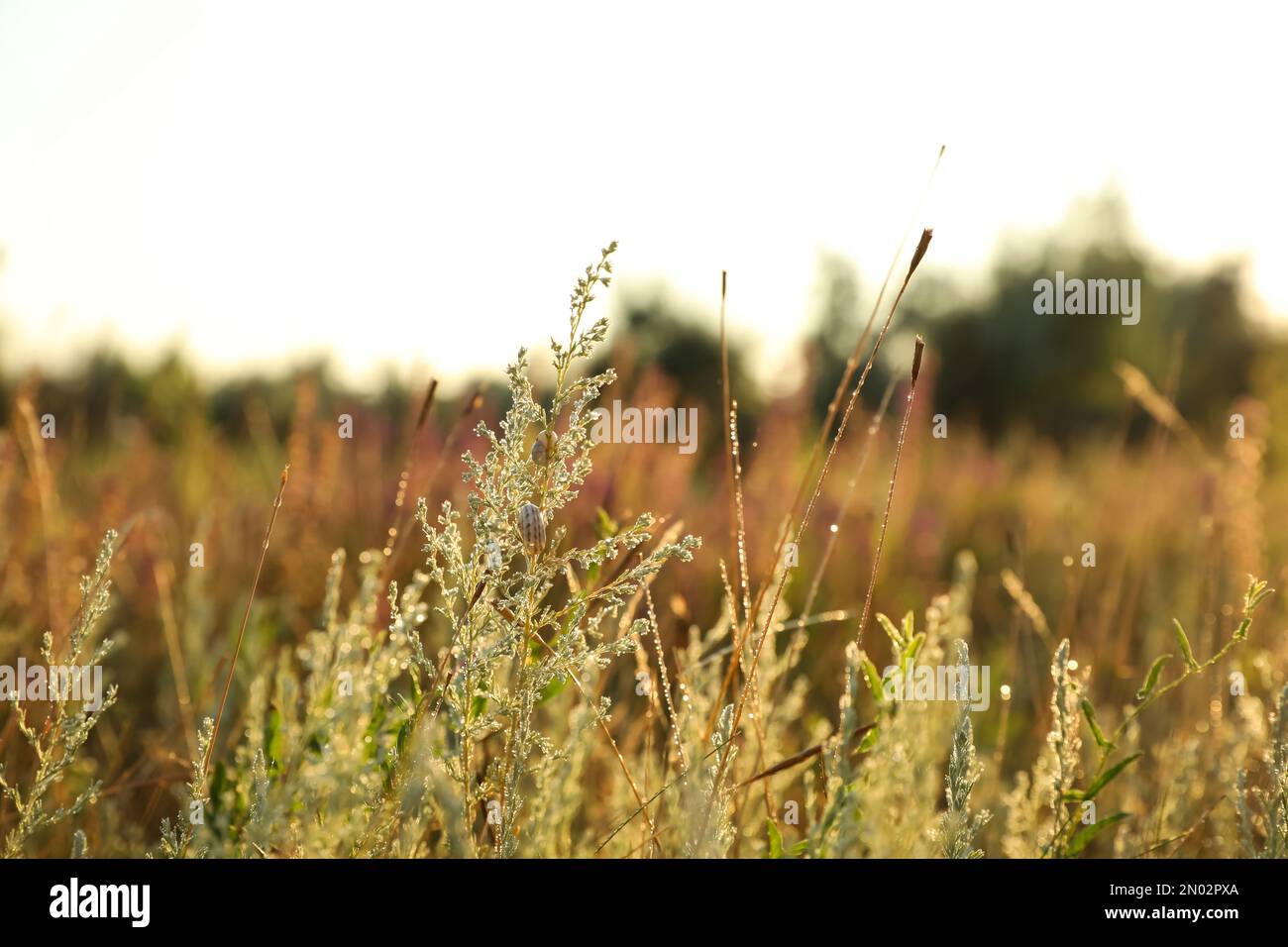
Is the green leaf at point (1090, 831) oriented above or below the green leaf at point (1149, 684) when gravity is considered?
below

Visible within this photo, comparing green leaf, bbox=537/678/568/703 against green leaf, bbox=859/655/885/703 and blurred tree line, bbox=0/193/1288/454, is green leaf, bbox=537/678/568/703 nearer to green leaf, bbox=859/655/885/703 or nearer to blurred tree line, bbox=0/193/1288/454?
green leaf, bbox=859/655/885/703

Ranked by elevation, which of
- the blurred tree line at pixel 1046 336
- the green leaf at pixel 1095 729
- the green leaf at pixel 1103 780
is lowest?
the green leaf at pixel 1103 780

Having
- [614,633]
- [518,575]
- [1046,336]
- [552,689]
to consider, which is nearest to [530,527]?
[518,575]

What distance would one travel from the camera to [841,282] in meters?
13.3

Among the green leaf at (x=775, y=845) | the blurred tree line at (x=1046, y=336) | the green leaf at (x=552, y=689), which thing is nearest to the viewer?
the green leaf at (x=775, y=845)

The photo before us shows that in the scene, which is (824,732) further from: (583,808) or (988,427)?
(988,427)

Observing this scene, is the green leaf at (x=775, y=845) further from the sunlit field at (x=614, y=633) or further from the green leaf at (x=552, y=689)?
the green leaf at (x=552, y=689)

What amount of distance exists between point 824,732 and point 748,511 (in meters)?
2.53

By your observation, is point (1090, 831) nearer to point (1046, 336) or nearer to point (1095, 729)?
point (1095, 729)

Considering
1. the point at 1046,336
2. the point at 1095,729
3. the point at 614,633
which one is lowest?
the point at 614,633

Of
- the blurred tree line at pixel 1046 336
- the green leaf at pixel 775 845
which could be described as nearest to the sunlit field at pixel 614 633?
the green leaf at pixel 775 845

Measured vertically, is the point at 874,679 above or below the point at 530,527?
below

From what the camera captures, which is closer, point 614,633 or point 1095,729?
point 1095,729
